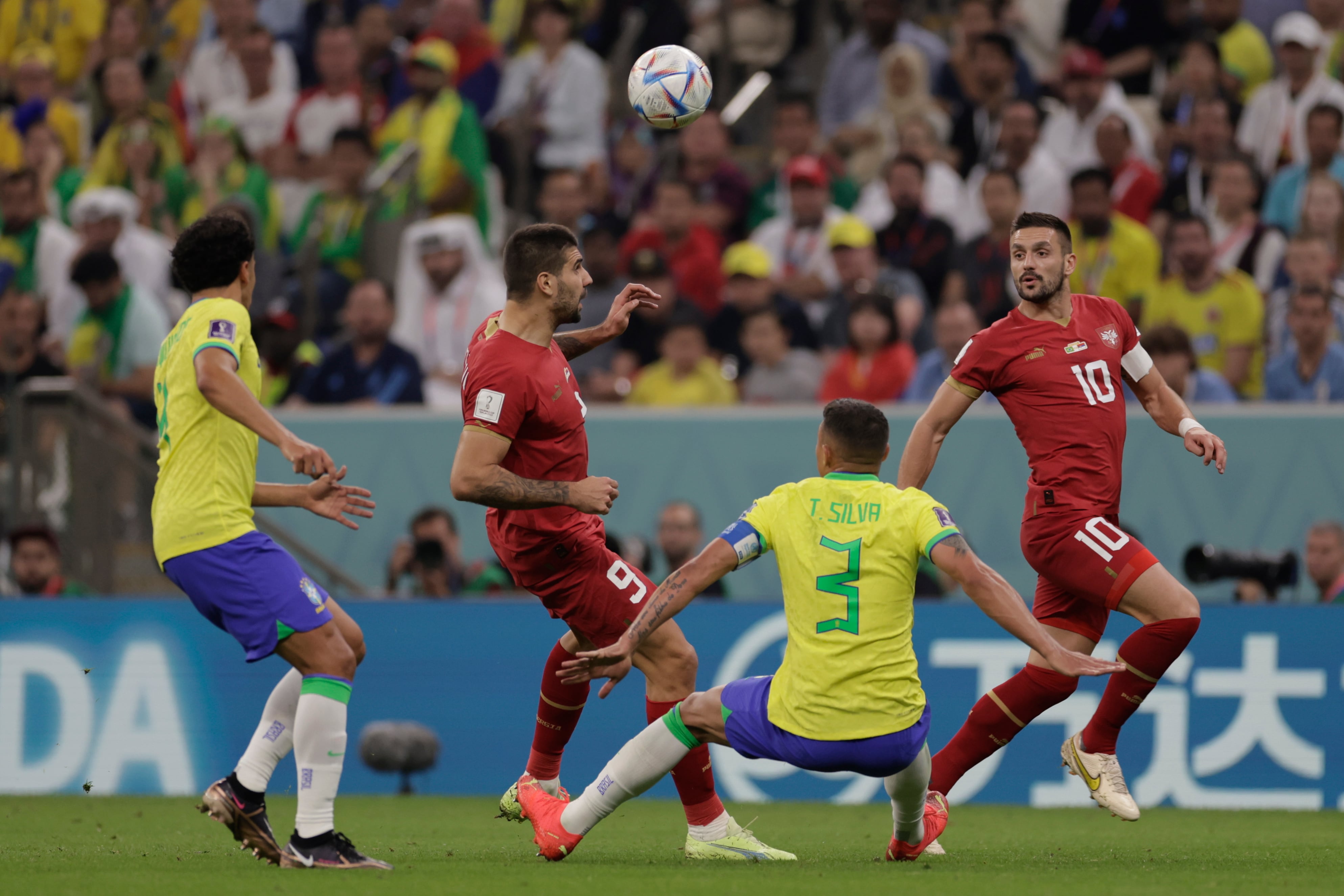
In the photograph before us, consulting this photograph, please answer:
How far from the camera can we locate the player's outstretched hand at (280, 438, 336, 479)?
6254 millimetres

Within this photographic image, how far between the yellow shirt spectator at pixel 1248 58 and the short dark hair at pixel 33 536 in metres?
10.4

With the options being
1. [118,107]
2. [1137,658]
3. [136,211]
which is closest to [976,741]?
[1137,658]

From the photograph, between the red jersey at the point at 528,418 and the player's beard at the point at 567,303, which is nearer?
the red jersey at the point at 528,418

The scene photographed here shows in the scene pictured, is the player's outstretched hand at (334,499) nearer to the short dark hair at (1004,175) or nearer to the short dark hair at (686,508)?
the short dark hair at (686,508)

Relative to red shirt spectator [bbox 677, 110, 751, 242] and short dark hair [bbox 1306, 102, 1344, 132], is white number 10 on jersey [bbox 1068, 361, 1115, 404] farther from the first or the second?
red shirt spectator [bbox 677, 110, 751, 242]

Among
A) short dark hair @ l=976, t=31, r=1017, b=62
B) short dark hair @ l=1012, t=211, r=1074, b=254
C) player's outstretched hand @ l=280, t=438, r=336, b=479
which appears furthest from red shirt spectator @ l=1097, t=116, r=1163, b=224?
player's outstretched hand @ l=280, t=438, r=336, b=479

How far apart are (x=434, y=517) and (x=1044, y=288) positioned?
18.5 feet

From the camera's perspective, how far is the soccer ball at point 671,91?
920 centimetres

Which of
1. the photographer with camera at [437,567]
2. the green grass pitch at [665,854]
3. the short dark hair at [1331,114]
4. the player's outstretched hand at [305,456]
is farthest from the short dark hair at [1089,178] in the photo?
the player's outstretched hand at [305,456]

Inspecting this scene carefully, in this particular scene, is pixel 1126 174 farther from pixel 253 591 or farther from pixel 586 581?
pixel 253 591

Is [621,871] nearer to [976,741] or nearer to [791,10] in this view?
[976,741]

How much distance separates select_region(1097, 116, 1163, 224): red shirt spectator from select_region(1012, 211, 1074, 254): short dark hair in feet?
21.9

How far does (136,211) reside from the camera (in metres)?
16.4

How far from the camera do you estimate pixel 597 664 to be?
6465 mm
